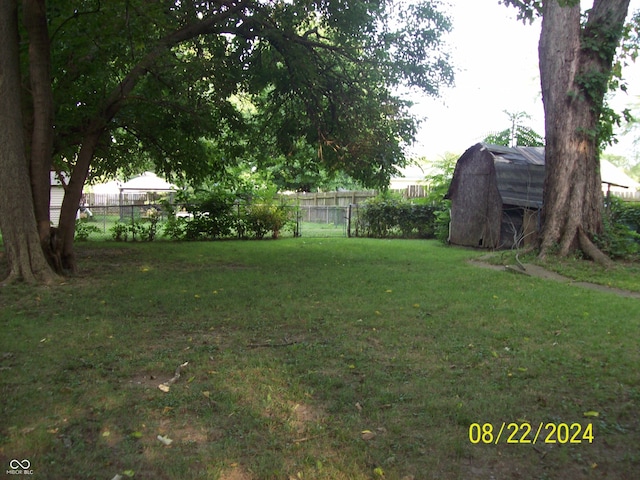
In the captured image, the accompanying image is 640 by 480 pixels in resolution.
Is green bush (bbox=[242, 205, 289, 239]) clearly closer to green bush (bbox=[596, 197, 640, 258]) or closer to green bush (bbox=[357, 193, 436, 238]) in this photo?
green bush (bbox=[357, 193, 436, 238])

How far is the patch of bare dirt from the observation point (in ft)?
28.2

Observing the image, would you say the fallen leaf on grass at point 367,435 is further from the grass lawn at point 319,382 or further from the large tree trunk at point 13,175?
the large tree trunk at point 13,175

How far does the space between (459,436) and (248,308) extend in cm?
431

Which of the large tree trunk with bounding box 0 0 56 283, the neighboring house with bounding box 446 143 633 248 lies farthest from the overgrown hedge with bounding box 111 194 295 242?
the large tree trunk with bounding box 0 0 56 283

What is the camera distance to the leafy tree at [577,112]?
11352mm

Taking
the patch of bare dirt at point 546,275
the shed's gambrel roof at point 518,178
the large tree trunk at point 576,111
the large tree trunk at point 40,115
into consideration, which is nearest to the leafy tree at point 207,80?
the large tree trunk at point 40,115

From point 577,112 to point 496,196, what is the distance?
4465 millimetres

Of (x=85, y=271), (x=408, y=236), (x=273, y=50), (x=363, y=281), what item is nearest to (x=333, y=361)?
(x=363, y=281)

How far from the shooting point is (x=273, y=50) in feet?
40.3

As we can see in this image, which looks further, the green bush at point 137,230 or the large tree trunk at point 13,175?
the green bush at point 137,230

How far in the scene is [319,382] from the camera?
4.47 m

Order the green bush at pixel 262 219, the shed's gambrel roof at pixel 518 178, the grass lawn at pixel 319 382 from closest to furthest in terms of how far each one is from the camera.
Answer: the grass lawn at pixel 319 382 → the shed's gambrel roof at pixel 518 178 → the green bush at pixel 262 219

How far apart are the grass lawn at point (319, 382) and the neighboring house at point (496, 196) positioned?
6811 millimetres
